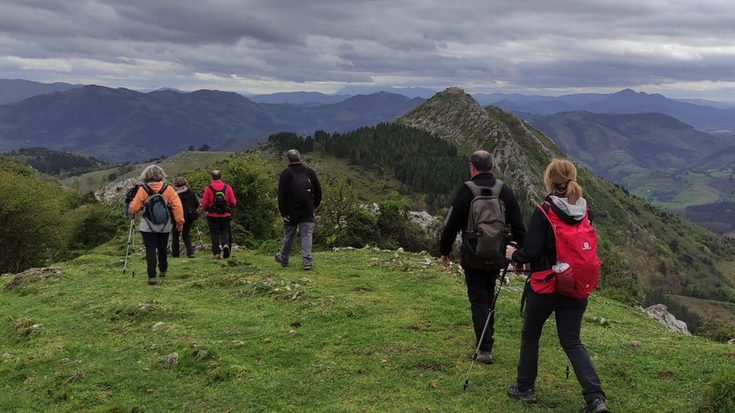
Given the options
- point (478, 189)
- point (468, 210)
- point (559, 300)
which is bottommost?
point (559, 300)

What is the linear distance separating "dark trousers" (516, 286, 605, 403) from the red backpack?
22 centimetres

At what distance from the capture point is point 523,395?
5.95 metres

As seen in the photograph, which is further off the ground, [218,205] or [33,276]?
[218,205]

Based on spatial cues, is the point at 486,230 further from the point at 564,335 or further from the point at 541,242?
→ the point at 564,335

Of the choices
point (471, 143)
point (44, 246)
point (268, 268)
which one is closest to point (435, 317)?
point (268, 268)

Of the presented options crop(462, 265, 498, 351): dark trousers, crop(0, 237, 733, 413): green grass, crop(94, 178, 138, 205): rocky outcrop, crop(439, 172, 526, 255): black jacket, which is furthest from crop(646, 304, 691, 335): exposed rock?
crop(94, 178, 138, 205): rocky outcrop

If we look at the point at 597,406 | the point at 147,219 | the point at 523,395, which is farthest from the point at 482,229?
the point at 147,219

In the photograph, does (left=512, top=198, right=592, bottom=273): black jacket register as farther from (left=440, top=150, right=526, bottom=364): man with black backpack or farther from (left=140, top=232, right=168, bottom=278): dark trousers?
(left=140, top=232, right=168, bottom=278): dark trousers

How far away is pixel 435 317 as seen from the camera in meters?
9.62

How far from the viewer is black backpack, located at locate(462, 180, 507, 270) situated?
662 centimetres

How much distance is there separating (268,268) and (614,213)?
18113 centimetres

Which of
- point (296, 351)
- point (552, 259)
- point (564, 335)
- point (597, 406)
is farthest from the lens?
point (296, 351)

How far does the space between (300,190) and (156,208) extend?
3.95 m

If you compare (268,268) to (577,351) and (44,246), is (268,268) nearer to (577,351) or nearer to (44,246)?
(577,351)
